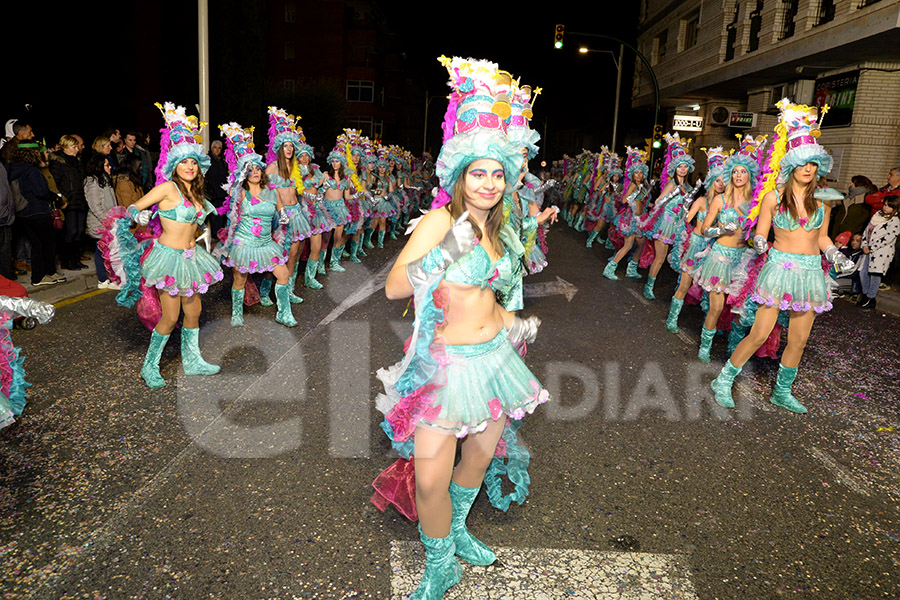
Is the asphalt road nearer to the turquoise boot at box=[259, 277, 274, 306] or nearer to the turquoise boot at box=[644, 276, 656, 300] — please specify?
the turquoise boot at box=[259, 277, 274, 306]

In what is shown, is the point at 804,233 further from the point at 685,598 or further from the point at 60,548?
the point at 60,548

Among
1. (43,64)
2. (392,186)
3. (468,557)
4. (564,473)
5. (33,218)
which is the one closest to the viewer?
(468,557)

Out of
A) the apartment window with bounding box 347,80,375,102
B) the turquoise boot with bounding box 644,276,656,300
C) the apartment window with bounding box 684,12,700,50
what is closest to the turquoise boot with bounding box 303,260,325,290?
the turquoise boot with bounding box 644,276,656,300

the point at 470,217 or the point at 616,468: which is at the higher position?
the point at 470,217

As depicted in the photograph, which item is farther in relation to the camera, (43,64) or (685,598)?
(43,64)

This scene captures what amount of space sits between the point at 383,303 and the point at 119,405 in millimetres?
4421

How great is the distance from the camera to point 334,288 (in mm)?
10227

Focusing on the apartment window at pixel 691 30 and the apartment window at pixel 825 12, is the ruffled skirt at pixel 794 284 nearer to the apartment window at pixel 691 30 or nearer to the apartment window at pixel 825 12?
the apartment window at pixel 825 12

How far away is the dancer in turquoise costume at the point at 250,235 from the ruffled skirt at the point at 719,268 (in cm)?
476

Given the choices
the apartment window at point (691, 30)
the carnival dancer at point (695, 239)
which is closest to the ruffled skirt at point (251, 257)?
the carnival dancer at point (695, 239)

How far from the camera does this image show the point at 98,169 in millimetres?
10078

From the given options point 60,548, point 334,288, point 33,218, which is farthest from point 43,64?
point 60,548

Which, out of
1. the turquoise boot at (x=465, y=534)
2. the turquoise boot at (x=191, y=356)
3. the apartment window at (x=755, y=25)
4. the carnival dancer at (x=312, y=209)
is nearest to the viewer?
the turquoise boot at (x=465, y=534)

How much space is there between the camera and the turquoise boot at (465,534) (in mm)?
3160
